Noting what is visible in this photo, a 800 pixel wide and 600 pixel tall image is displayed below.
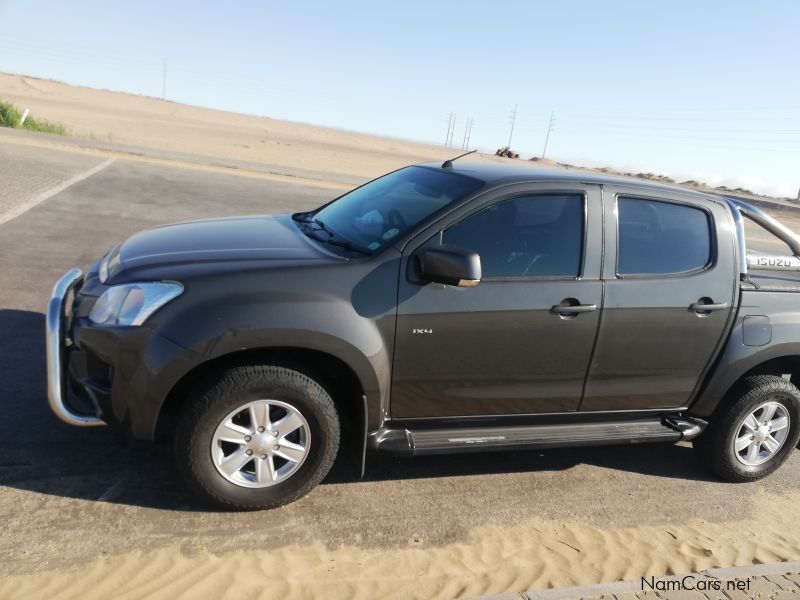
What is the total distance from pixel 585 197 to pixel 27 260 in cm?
646

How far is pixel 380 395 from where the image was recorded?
3.86 m

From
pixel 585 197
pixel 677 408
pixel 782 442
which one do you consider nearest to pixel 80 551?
pixel 585 197

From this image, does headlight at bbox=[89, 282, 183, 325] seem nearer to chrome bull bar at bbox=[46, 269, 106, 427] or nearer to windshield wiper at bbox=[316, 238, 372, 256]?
chrome bull bar at bbox=[46, 269, 106, 427]

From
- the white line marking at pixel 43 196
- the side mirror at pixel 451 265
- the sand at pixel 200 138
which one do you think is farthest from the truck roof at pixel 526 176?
the sand at pixel 200 138

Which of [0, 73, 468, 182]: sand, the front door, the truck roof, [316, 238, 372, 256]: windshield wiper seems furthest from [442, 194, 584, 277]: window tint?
[0, 73, 468, 182]: sand

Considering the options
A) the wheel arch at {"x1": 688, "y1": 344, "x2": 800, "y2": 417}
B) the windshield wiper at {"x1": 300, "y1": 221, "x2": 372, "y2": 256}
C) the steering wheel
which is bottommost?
the wheel arch at {"x1": 688, "y1": 344, "x2": 800, "y2": 417}

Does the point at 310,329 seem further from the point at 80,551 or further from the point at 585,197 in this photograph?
the point at 585,197

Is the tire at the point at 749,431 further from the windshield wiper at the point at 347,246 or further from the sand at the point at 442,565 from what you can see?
the windshield wiper at the point at 347,246

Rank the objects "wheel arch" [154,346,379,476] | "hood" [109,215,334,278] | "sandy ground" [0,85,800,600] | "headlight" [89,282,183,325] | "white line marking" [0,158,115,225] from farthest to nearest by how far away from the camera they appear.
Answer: "white line marking" [0,158,115,225]
"hood" [109,215,334,278]
"wheel arch" [154,346,379,476]
"headlight" [89,282,183,325]
"sandy ground" [0,85,800,600]

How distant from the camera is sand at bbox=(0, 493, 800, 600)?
10.5ft

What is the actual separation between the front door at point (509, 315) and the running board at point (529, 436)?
0.37 feet

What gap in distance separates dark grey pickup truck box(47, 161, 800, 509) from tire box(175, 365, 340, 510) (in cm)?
1

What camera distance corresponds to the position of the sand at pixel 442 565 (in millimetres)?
3191

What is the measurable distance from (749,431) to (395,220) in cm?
287
